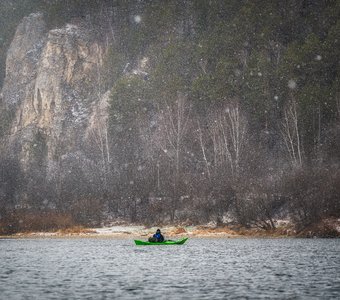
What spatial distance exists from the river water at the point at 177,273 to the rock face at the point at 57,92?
44731 millimetres

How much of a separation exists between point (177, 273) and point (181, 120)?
44.4m

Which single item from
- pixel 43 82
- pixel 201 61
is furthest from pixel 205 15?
pixel 43 82

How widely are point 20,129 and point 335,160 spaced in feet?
165

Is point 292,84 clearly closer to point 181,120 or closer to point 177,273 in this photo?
point 181,120

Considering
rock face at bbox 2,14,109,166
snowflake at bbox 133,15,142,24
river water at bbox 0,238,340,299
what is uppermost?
snowflake at bbox 133,15,142,24

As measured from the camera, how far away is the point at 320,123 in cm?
5997

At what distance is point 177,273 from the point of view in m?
26.4

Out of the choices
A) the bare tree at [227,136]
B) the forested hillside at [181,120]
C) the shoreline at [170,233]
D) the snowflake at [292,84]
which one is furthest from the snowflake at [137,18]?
the shoreline at [170,233]

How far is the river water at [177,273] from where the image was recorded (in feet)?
66.2

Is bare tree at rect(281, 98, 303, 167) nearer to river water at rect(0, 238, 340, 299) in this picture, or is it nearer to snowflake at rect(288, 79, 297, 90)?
snowflake at rect(288, 79, 297, 90)

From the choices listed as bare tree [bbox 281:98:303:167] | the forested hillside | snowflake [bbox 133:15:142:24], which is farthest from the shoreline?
snowflake [bbox 133:15:142:24]

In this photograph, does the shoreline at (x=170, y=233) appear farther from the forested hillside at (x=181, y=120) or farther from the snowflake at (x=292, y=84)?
the snowflake at (x=292, y=84)

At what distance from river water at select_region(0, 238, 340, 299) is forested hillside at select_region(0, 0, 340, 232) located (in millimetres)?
17203

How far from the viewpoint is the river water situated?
20172 mm
